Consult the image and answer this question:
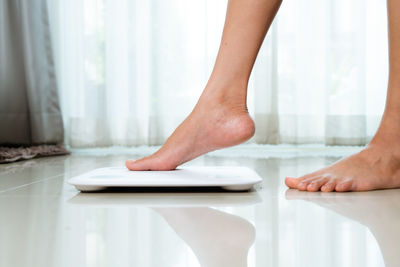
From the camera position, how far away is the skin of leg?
944 millimetres

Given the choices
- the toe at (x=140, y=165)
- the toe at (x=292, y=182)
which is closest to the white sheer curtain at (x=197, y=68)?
the toe at (x=140, y=165)

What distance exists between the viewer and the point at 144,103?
7.93 ft

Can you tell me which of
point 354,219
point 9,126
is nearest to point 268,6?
point 354,219

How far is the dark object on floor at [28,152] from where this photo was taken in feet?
6.03

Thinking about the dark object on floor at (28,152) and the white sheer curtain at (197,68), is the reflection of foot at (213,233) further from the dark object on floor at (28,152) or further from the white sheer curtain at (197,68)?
the white sheer curtain at (197,68)

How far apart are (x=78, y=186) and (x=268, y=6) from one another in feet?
1.89

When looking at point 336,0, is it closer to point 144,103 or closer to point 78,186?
point 144,103

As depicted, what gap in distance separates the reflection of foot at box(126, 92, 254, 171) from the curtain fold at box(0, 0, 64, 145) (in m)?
1.36

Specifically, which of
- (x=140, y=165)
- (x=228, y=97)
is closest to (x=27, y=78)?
(x=140, y=165)

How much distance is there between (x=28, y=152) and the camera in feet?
6.75

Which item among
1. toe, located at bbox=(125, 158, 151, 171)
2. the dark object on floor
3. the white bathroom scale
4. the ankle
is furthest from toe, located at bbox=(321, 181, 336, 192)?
the dark object on floor

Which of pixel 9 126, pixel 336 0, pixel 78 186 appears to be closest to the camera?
pixel 78 186

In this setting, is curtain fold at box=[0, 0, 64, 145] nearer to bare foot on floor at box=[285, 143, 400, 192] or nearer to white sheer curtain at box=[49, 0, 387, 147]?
white sheer curtain at box=[49, 0, 387, 147]

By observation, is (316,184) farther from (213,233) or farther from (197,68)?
(197,68)
